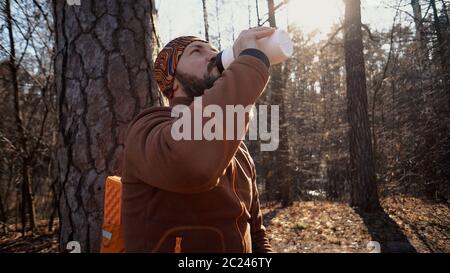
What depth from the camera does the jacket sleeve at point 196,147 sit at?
1104 millimetres

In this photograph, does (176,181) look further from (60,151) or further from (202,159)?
(60,151)

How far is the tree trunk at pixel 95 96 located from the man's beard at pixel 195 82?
2.14ft

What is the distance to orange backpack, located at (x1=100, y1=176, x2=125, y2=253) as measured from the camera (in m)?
1.46

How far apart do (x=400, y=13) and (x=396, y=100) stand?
3.36 meters

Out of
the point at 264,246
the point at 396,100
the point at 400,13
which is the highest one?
the point at 400,13

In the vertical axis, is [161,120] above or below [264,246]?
above

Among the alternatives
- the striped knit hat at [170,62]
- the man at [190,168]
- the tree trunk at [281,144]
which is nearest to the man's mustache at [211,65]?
the man at [190,168]

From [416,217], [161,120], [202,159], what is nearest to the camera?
[202,159]

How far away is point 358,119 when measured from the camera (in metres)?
8.00

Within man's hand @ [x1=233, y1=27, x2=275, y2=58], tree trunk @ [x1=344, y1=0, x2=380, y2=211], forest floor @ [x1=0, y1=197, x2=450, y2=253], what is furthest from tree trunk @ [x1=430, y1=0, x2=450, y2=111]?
man's hand @ [x1=233, y1=27, x2=275, y2=58]

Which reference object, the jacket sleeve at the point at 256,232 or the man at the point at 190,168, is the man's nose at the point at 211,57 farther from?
the jacket sleeve at the point at 256,232

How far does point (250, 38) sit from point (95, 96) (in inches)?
42.9

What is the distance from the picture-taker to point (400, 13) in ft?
36.1

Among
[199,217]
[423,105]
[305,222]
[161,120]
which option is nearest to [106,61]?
[161,120]
